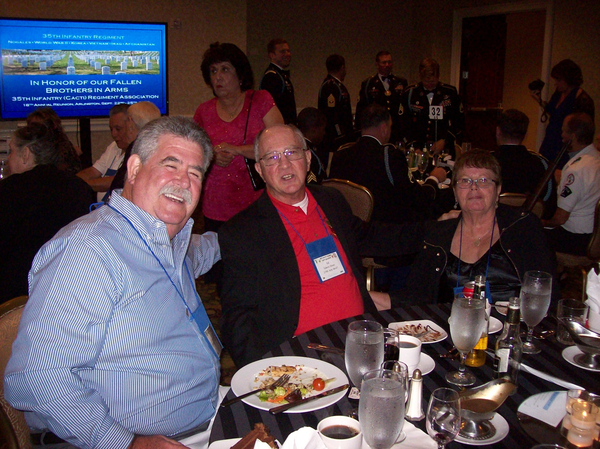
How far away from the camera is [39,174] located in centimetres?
243

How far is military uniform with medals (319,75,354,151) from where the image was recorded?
293 inches

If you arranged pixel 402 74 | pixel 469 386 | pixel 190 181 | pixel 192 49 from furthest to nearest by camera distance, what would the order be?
1. pixel 402 74
2. pixel 192 49
3. pixel 190 181
4. pixel 469 386

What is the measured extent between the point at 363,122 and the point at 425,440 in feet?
9.04

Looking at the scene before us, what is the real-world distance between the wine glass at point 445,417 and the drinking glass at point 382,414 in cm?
8

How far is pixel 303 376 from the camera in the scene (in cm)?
140

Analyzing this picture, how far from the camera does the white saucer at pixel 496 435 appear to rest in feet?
3.69

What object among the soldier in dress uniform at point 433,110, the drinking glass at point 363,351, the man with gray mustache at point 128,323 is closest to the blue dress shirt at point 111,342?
the man with gray mustache at point 128,323

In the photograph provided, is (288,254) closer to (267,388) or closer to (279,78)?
(267,388)

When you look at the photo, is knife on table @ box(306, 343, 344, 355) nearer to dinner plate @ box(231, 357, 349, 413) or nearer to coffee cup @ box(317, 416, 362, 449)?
dinner plate @ box(231, 357, 349, 413)

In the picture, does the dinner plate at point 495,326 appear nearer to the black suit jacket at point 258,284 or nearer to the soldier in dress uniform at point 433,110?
the black suit jacket at point 258,284

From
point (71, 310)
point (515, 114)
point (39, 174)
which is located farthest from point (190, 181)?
point (515, 114)

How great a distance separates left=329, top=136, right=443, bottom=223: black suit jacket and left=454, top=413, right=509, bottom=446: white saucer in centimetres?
235

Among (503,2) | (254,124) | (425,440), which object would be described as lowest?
(425,440)

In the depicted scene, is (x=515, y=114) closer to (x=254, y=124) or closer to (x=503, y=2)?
(x=254, y=124)
